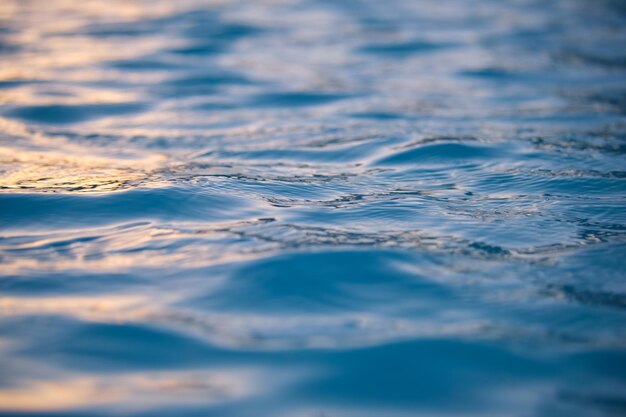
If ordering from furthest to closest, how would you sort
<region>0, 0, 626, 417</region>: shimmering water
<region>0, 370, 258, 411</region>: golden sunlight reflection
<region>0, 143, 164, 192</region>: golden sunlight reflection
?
1. <region>0, 143, 164, 192</region>: golden sunlight reflection
2. <region>0, 0, 626, 417</region>: shimmering water
3. <region>0, 370, 258, 411</region>: golden sunlight reflection

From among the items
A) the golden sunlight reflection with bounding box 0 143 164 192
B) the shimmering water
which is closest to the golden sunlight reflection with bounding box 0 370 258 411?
the shimmering water

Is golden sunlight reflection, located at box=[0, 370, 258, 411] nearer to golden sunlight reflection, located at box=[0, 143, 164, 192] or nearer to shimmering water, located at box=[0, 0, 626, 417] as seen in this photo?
shimmering water, located at box=[0, 0, 626, 417]

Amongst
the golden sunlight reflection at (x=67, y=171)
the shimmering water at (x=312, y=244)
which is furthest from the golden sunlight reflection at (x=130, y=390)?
the golden sunlight reflection at (x=67, y=171)

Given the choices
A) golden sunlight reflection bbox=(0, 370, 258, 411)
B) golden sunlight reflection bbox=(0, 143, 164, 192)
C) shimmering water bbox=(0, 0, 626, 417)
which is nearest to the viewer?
golden sunlight reflection bbox=(0, 370, 258, 411)

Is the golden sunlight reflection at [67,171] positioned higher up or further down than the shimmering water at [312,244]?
higher up

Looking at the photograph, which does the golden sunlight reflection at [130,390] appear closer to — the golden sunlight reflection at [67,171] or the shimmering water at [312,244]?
the shimmering water at [312,244]

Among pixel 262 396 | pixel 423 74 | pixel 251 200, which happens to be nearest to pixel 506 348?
pixel 262 396

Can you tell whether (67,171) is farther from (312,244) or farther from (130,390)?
(130,390)

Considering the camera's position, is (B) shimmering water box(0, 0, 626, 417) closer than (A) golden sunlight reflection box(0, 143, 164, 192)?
Yes
